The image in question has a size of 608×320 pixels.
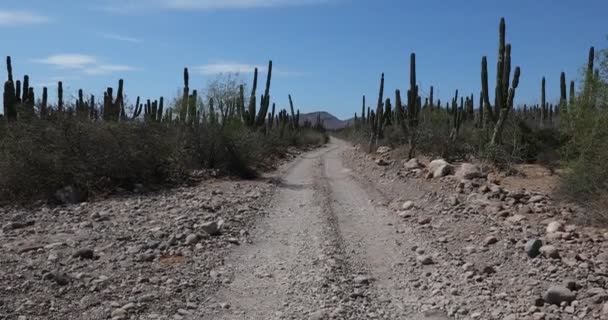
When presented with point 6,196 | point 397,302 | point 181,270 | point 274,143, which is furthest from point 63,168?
point 274,143

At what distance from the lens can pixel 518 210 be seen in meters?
10.0

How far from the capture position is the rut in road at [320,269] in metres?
5.80

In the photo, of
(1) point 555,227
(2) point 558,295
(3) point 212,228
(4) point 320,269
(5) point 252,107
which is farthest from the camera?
(5) point 252,107

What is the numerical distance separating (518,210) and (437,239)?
6.64 ft

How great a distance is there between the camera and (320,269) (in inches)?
281

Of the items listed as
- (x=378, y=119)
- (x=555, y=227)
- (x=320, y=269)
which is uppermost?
(x=378, y=119)

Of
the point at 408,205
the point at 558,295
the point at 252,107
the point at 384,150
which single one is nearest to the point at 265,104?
the point at 252,107

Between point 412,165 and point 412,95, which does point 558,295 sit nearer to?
point 412,165

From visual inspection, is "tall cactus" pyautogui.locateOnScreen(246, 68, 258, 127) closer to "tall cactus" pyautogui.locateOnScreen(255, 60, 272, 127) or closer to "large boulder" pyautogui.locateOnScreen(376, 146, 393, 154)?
"tall cactus" pyautogui.locateOnScreen(255, 60, 272, 127)

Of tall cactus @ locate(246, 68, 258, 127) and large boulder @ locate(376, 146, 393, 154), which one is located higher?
tall cactus @ locate(246, 68, 258, 127)

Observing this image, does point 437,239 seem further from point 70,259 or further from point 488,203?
point 70,259

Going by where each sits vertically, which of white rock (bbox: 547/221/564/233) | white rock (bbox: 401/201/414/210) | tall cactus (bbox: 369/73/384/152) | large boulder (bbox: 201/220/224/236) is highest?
tall cactus (bbox: 369/73/384/152)

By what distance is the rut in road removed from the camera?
580 centimetres

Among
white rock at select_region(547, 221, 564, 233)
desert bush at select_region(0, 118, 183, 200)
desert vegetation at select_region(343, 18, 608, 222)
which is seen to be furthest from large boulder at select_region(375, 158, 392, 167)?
white rock at select_region(547, 221, 564, 233)
